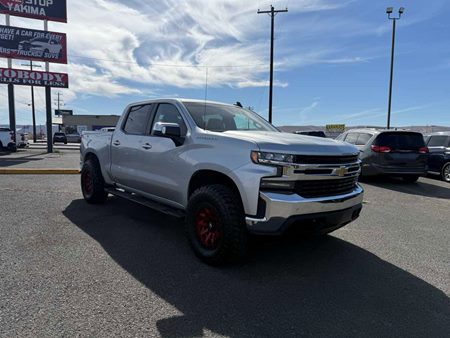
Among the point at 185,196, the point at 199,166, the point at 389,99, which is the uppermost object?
the point at 389,99

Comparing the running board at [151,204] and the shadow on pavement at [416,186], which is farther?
the shadow on pavement at [416,186]

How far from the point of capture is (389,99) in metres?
28.7

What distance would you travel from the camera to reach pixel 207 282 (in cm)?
358

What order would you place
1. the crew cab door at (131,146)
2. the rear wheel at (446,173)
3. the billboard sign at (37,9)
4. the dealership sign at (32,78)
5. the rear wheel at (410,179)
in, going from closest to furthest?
the crew cab door at (131,146) < the rear wheel at (410,179) < the rear wheel at (446,173) < the billboard sign at (37,9) < the dealership sign at (32,78)

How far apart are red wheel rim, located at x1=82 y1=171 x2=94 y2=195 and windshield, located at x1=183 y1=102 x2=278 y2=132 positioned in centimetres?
305

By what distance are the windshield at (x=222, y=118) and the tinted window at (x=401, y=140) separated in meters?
5.99

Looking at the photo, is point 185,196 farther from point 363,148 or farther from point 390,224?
point 363,148

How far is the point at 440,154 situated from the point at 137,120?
409 inches

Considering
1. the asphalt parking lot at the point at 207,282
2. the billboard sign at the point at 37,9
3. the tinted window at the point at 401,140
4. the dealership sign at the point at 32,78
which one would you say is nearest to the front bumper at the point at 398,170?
the tinted window at the point at 401,140

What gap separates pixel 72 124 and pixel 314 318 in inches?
3164

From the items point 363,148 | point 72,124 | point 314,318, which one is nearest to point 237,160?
point 314,318

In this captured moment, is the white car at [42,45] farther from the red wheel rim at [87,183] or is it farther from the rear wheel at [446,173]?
the rear wheel at [446,173]

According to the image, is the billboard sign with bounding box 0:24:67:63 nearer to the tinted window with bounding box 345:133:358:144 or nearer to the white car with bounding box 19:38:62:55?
the white car with bounding box 19:38:62:55

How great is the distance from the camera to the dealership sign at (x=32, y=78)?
21.8 m
